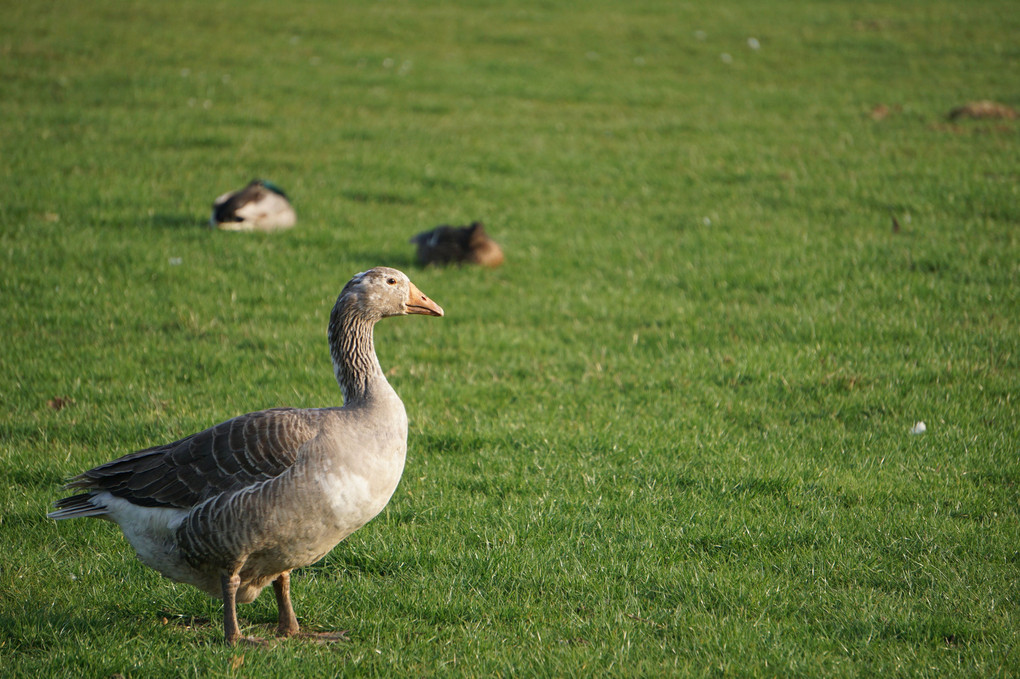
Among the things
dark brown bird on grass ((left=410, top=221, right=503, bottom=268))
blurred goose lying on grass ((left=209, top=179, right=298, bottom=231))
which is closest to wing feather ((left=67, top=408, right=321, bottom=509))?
dark brown bird on grass ((left=410, top=221, right=503, bottom=268))

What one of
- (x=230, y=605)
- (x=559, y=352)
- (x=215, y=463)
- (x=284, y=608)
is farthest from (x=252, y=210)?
(x=230, y=605)

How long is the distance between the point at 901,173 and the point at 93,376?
12.8 m

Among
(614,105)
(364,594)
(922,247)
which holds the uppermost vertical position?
(614,105)

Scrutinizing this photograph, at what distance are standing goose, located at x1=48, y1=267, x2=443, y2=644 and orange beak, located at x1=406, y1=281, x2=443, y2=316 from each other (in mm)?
431

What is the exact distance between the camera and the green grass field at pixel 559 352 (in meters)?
4.98

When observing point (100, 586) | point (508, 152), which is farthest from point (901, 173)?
point (100, 586)

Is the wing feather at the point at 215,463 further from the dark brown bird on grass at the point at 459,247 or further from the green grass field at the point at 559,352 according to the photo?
the dark brown bird on grass at the point at 459,247

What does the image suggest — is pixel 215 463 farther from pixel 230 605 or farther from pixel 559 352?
pixel 559 352

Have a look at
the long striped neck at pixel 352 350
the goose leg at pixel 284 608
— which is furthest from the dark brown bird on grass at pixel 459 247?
the goose leg at pixel 284 608

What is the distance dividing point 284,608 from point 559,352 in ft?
15.1

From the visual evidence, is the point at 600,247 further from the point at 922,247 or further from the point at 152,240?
the point at 152,240

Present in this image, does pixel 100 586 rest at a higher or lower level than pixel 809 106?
lower

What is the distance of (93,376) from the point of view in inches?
322

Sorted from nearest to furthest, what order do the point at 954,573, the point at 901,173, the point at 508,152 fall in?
the point at 954,573, the point at 901,173, the point at 508,152
